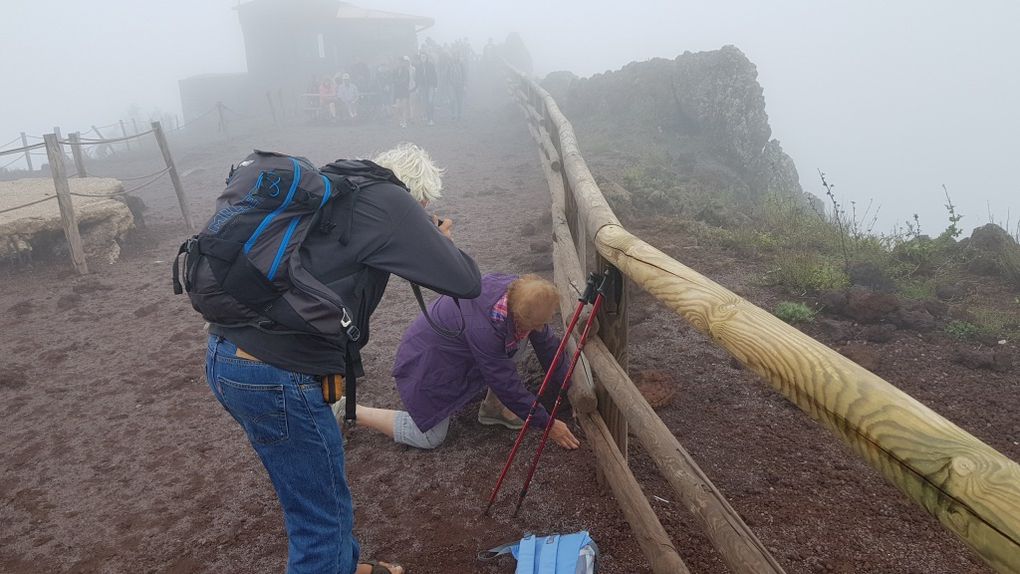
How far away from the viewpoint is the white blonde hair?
277 centimetres

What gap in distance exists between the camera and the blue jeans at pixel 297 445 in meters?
2.02

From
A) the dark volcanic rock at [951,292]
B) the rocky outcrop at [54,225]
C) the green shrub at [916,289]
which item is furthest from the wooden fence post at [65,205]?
the dark volcanic rock at [951,292]

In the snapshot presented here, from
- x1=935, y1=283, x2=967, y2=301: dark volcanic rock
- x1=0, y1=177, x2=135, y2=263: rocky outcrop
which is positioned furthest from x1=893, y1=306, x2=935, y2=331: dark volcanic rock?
x1=0, y1=177, x2=135, y2=263: rocky outcrop

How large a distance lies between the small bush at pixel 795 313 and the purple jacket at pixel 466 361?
1889 mm

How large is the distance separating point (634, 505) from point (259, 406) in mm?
1368

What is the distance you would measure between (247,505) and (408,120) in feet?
57.7

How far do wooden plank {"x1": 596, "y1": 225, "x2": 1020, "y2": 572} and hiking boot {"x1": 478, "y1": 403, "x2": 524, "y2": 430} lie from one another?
214 cm

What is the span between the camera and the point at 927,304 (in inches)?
178

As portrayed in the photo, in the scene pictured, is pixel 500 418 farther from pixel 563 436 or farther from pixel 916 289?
pixel 916 289

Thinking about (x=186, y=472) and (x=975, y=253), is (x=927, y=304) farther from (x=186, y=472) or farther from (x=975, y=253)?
(x=186, y=472)

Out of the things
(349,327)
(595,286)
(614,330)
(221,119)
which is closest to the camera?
(349,327)

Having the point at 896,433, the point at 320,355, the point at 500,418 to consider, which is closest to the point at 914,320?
the point at 500,418

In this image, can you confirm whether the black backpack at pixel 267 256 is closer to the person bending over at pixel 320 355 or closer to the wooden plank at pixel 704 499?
the person bending over at pixel 320 355

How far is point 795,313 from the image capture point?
4477 millimetres
